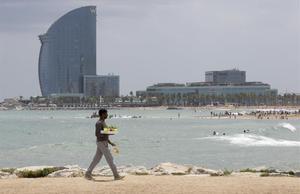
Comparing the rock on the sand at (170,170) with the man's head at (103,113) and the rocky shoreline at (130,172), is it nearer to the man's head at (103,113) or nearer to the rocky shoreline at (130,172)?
the rocky shoreline at (130,172)

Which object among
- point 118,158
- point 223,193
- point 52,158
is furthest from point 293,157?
point 223,193

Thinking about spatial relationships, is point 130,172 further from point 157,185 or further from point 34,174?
point 157,185

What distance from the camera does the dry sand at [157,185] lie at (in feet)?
40.0

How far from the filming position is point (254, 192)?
12.0 metres

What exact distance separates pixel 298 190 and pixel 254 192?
0.88 metres

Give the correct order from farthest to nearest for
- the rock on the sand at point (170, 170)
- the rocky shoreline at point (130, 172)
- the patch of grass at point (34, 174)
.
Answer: the rock on the sand at point (170, 170)
the rocky shoreline at point (130, 172)
the patch of grass at point (34, 174)

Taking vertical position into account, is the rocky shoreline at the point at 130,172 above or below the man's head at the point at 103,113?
below

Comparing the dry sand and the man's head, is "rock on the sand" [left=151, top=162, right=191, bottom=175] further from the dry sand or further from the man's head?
the man's head

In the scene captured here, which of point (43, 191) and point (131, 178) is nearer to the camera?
point (43, 191)

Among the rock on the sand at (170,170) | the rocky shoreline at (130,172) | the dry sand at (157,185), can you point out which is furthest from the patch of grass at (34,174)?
the rock on the sand at (170,170)

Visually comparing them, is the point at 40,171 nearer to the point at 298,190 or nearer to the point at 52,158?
the point at 298,190

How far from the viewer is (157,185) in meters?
12.8

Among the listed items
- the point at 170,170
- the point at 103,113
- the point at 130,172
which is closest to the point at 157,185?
the point at 103,113

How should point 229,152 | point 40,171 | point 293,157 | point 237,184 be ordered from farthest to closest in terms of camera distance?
point 229,152
point 293,157
point 40,171
point 237,184
